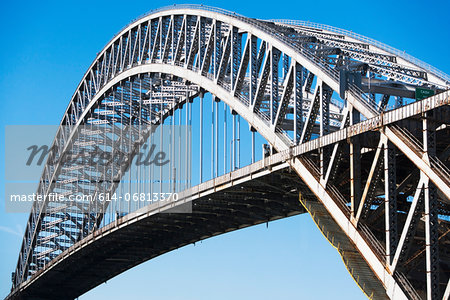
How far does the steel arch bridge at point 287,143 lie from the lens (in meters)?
32.8

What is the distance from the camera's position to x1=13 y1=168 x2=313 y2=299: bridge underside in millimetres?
52281

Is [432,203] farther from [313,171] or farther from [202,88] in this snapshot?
[202,88]

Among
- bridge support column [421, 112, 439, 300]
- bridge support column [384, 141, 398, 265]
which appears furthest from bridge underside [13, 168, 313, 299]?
bridge support column [421, 112, 439, 300]

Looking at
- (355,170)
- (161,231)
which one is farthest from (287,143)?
(161,231)

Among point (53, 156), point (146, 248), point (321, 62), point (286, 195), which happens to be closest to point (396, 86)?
point (321, 62)

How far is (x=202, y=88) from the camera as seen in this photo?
187 ft

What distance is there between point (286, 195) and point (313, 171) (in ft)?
42.3

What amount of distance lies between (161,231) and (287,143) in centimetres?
3384

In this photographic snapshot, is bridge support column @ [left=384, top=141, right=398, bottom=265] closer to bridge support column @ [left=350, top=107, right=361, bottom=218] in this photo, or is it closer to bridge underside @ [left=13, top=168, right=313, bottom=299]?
bridge support column @ [left=350, top=107, right=361, bottom=218]

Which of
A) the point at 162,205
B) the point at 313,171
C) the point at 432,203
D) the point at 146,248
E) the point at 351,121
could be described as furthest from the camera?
the point at 146,248

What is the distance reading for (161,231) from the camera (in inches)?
2963

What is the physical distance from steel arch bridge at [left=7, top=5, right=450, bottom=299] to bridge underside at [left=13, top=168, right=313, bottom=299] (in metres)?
0.19

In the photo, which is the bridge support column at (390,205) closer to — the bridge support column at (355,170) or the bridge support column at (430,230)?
the bridge support column at (430,230)

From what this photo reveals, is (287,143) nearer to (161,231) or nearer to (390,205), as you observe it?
(390,205)
